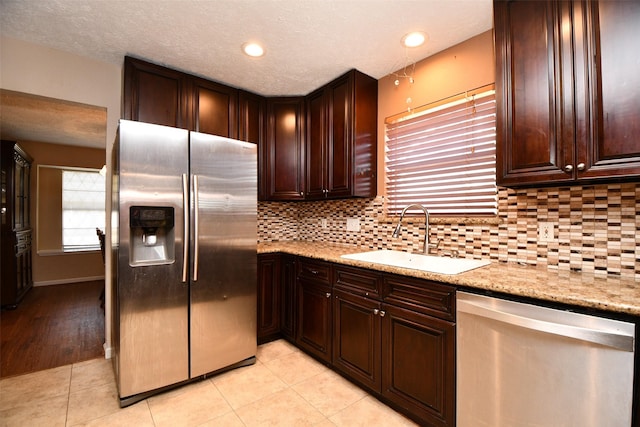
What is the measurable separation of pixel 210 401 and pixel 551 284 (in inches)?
79.5

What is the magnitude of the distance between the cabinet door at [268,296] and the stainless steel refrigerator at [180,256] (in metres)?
0.28

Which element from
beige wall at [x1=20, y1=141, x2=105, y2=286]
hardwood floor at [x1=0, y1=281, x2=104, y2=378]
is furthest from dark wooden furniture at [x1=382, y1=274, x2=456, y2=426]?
beige wall at [x1=20, y1=141, x2=105, y2=286]

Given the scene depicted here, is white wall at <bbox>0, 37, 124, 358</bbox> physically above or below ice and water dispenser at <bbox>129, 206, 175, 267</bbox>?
above

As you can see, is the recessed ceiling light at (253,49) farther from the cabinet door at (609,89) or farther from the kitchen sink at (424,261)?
the cabinet door at (609,89)

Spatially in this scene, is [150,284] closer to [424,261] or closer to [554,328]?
[424,261]

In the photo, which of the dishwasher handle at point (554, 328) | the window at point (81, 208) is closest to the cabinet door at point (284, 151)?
the dishwasher handle at point (554, 328)

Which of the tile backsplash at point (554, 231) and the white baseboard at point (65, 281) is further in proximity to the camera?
the white baseboard at point (65, 281)

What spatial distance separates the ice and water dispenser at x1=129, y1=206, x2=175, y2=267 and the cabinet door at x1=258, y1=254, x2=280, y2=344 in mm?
804

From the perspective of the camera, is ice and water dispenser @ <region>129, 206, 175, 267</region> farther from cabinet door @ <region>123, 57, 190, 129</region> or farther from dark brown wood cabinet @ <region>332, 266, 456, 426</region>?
dark brown wood cabinet @ <region>332, 266, 456, 426</region>

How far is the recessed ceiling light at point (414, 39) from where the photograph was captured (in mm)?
1980

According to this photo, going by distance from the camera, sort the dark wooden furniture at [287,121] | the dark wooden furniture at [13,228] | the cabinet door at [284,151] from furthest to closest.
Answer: the dark wooden furniture at [13,228], the cabinet door at [284,151], the dark wooden furniture at [287,121]

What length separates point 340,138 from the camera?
2.62m

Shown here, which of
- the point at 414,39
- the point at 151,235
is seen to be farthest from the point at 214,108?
the point at 414,39

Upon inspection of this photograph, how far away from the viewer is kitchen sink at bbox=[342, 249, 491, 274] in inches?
66.8
